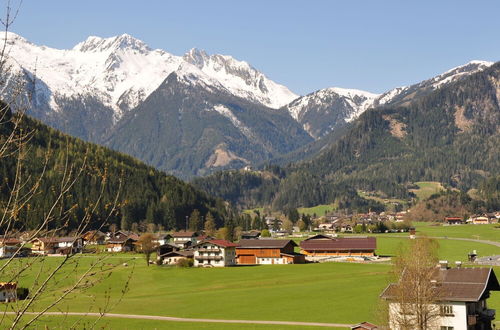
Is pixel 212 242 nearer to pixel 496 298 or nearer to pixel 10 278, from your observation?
pixel 496 298

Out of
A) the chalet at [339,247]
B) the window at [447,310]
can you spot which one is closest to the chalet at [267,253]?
the chalet at [339,247]

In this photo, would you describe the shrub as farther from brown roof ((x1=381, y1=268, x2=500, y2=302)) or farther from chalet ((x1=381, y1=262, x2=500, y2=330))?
chalet ((x1=381, y1=262, x2=500, y2=330))

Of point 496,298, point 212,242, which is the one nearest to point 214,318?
point 496,298

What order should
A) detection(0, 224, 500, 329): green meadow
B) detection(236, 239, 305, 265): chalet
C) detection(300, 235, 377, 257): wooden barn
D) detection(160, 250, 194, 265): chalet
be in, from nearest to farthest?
detection(0, 224, 500, 329): green meadow, detection(160, 250, 194, 265): chalet, detection(236, 239, 305, 265): chalet, detection(300, 235, 377, 257): wooden barn

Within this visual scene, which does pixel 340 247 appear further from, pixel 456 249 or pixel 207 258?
pixel 207 258

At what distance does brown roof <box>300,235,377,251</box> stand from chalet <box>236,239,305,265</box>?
17049 millimetres

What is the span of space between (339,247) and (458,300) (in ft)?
390

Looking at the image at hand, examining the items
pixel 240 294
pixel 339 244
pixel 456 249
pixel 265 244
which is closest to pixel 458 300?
pixel 240 294

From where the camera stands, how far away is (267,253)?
155250 mm

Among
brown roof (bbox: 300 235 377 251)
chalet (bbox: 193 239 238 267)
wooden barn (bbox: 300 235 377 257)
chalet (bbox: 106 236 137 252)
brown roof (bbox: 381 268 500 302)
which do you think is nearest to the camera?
brown roof (bbox: 381 268 500 302)

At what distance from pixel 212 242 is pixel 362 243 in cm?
4413

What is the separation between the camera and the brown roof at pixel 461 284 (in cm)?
5281

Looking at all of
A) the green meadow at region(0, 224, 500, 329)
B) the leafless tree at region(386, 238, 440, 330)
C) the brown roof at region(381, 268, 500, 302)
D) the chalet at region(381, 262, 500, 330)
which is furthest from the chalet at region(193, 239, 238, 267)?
the leafless tree at region(386, 238, 440, 330)

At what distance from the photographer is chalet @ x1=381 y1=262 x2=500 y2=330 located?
5224cm
